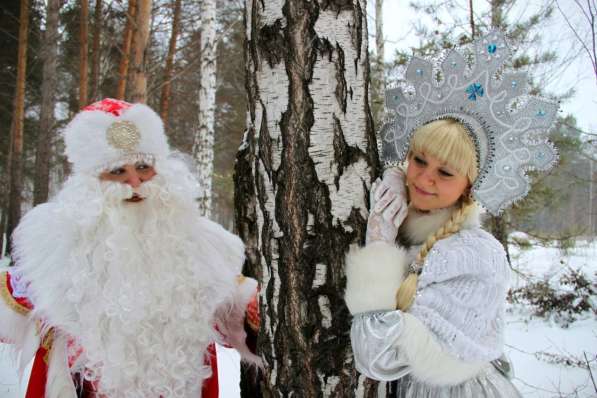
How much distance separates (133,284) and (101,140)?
716 millimetres

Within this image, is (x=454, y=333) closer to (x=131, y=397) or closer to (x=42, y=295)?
(x=131, y=397)

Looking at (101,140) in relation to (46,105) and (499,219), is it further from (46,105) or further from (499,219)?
(46,105)

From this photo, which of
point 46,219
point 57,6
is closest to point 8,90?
point 57,6

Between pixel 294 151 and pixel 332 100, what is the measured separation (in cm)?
20

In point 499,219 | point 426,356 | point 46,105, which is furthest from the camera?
point 46,105

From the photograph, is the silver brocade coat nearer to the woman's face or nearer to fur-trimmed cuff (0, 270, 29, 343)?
the woman's face

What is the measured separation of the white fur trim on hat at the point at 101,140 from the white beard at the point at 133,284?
0.36 ft

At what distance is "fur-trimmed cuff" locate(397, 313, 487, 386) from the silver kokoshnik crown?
51cm

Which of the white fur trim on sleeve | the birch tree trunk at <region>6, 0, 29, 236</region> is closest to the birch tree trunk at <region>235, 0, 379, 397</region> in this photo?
the white fur trim on sleeve

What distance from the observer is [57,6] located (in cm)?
880

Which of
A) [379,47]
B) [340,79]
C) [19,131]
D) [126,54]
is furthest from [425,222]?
[19,131]

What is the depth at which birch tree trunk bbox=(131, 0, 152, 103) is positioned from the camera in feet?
19.2

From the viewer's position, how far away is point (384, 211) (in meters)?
1.41

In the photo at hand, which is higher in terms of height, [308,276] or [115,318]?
[308,276]
